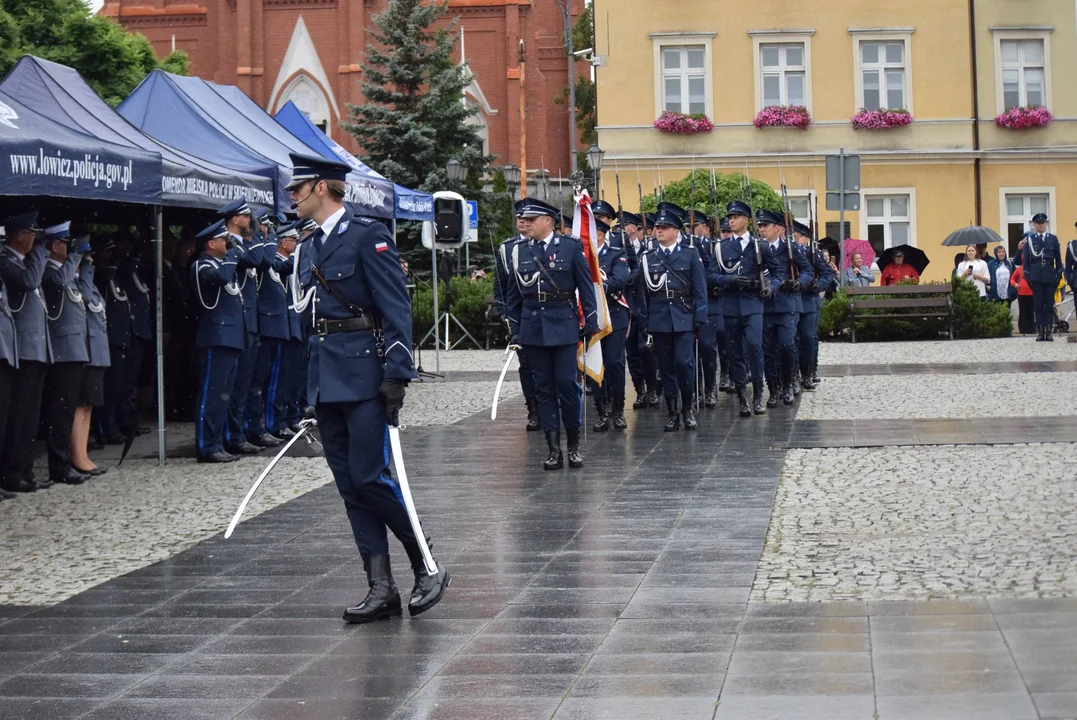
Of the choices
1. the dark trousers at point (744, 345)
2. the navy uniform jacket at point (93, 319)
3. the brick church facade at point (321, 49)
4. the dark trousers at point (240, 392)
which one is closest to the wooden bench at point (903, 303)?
the dark trousers at point (744, 345)

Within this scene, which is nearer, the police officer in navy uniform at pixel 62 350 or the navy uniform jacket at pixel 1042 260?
the police officer in navy uniform at pixel 62 350

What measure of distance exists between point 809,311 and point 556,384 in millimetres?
7065

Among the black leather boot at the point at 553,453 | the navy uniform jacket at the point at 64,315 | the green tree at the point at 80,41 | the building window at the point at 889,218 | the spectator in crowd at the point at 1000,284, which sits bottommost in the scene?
the black leather boot at the point at 553,453

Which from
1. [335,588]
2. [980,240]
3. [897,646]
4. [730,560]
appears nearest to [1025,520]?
[730,560]

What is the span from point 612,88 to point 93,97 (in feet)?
99.0

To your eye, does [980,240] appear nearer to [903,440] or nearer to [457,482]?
[903,440]

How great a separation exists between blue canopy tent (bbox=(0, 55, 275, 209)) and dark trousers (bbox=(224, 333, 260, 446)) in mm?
1332

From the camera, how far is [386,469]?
711 centimetres

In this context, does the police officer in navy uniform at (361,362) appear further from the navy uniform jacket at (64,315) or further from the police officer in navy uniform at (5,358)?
the navy uniform jacket at (64,315)

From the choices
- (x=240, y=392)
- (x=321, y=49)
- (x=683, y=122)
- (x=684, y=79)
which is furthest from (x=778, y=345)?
(x=321, y=49)

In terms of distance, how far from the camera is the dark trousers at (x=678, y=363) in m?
15.2

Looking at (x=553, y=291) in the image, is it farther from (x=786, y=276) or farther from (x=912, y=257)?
(x=912, y=257)

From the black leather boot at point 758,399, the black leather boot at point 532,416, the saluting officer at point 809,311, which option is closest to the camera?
the black leather boot at point 532,416

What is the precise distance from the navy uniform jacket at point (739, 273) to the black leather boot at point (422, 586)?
965cm
